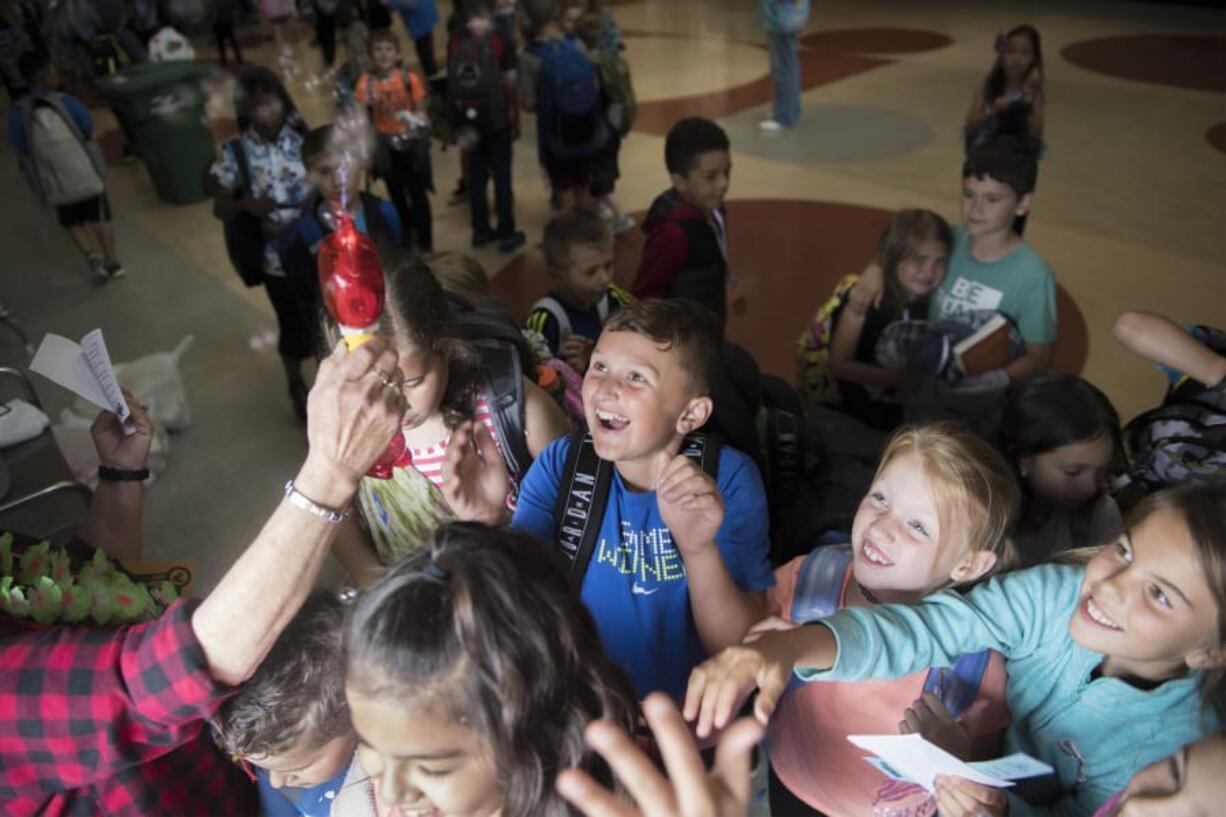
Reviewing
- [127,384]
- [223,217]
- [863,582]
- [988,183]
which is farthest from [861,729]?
[127,384]

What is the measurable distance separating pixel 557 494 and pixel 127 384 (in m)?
3.11

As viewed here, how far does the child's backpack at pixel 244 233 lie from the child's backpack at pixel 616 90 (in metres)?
2.52

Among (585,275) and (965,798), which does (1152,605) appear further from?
(585,275)

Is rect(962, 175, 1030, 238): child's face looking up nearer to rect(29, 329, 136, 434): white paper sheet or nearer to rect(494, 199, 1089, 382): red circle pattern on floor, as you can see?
rect(494, 199, 1089, 382): red circle pattern on floor

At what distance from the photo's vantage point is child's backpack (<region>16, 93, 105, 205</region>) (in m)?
5.03

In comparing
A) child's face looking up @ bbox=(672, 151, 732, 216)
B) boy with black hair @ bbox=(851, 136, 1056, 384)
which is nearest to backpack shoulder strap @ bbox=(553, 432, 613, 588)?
boy with black hair @ bbox=(851, 136, 1056, 384)

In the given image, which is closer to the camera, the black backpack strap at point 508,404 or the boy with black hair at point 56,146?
the black backpack strap at point 508,404

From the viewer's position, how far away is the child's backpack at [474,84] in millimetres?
5148

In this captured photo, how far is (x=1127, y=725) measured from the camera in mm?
1246

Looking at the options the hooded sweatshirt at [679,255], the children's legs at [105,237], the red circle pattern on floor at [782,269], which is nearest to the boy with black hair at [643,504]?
the hooded sweatshirt at [679,255]

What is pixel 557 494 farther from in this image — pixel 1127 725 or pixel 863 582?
pixel 1127 725

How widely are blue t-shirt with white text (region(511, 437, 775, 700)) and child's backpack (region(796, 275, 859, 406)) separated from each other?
4.43ft

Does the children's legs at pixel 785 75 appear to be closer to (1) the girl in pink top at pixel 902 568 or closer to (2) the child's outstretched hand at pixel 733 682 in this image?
(1) the girl in pink top at pixel 902 568

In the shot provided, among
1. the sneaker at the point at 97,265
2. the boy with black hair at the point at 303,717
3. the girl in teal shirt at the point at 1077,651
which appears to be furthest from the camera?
the sneaker at the point at 97,265
